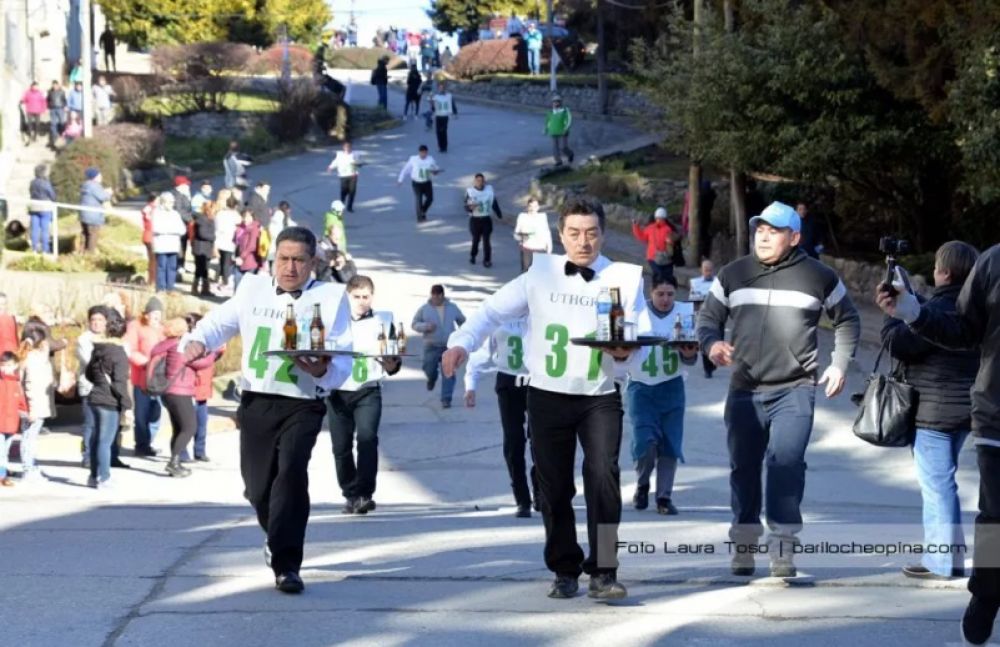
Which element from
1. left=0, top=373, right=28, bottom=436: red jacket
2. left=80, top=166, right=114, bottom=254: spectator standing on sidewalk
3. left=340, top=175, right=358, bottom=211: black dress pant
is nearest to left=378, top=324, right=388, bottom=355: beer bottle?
left=0, top=373, right=28, bottom=436: red jacket

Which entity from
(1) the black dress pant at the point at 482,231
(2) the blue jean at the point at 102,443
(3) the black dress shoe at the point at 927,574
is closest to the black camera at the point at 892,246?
(3) the black dress shoe at the point at 927,574

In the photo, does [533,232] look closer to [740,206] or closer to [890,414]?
[740,206]

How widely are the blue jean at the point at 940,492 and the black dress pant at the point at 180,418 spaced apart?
855cm

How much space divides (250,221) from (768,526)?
1651cm

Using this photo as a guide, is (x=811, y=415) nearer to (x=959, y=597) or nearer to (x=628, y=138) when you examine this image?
(x=959, y=597)

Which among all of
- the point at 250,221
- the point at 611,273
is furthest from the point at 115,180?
the point at 611,273

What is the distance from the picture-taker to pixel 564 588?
7.77 m

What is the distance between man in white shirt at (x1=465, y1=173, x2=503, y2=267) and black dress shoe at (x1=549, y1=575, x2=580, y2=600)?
19227 millimetres

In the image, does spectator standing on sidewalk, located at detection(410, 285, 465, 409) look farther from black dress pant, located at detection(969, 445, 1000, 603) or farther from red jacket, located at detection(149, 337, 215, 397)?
black dress pant, located at detection(969, 445, 1000, 603)

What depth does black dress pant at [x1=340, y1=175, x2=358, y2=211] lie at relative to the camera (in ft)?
106

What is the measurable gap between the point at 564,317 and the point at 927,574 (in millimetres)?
2273

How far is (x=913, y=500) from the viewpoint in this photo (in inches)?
561

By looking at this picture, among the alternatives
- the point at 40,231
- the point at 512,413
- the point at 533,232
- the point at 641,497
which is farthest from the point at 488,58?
the point at 512,413

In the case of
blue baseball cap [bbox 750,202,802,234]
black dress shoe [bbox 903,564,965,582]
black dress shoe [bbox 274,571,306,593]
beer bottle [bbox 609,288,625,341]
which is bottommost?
black dress shoe [bbox 274,571,306,593]
